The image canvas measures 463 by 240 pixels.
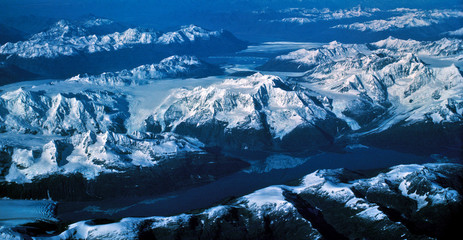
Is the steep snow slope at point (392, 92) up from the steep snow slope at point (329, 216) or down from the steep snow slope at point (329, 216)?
up

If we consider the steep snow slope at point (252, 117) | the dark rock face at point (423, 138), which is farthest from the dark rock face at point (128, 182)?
the dark rock face at point (423, 138)

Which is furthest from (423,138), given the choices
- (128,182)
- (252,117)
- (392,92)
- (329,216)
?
(128,182)

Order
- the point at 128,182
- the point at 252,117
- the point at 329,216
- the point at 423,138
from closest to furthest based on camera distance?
the point at 329,216 → the point at 128,182 → the point at 423,138 → the point at 252,117

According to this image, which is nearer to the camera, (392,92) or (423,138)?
(423,138)

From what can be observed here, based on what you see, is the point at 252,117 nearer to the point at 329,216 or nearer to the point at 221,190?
the point at 221,190

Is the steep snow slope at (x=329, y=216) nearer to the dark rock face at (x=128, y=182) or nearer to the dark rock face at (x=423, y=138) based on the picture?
the dark rock face at (x=128, y=182)
